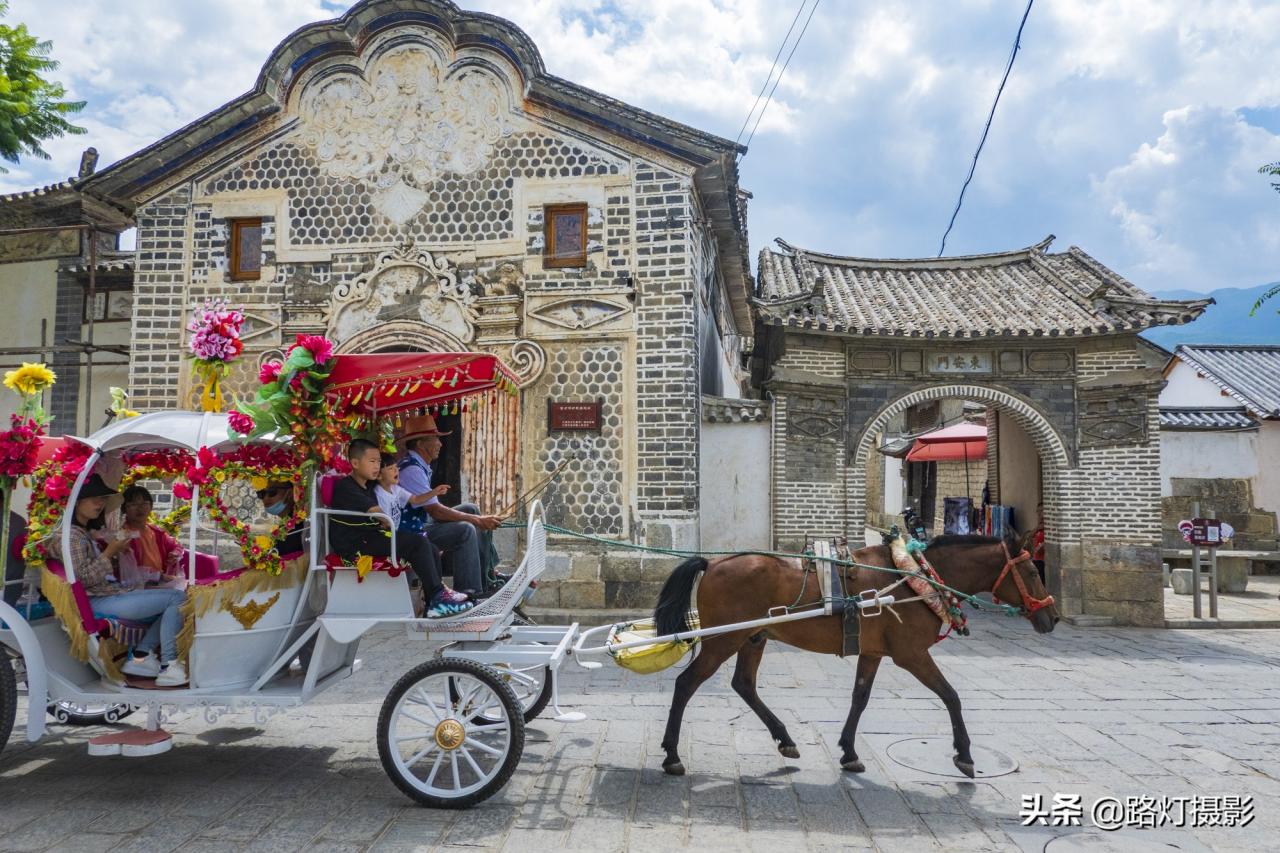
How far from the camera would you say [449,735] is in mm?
4559

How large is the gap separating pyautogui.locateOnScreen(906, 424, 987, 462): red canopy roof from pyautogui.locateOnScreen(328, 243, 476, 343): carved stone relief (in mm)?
10657

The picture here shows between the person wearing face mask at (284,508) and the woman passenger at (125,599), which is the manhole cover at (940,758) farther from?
the woman passenger at (125,599)

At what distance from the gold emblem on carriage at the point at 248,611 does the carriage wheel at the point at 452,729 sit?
94 centimetres

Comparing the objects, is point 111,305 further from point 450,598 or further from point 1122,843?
point 1122,843

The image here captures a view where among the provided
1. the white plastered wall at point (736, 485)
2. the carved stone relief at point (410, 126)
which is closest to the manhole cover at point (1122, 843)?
the white plastered wall at point (736, 485)

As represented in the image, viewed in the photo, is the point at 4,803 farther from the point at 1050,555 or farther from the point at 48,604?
the point at 1050,555

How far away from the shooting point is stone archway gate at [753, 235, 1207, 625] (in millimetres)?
11359

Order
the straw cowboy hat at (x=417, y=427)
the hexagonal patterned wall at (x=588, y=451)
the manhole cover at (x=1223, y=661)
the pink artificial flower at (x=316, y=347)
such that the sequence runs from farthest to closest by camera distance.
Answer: the hexagonal patterned wall at (x=588, y=451) → the manhole cover at (x=1223, y=661) → the straw cowboy hat at (x=417, y=427) → the pink artificial flower at (x=316, y=347)

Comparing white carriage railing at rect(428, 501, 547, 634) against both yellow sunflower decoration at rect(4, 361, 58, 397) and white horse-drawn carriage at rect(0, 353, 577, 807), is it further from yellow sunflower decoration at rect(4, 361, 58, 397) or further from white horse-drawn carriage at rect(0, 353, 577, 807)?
yellow sunflower decoration at rect(4, 361, 58, 397)

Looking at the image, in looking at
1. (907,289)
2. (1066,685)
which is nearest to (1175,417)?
(907,289)

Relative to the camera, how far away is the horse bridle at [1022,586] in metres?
5.31

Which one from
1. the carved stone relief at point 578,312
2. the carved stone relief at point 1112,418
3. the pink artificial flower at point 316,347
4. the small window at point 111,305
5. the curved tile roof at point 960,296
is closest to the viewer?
the pink artificial flower at point 316,347

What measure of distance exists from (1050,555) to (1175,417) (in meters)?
9.91

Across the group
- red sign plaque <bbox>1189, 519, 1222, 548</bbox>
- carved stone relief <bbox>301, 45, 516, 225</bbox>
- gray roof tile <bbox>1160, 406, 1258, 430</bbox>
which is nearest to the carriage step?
carved stone relief <bbox>301, 45, 516, 225</bbox>
